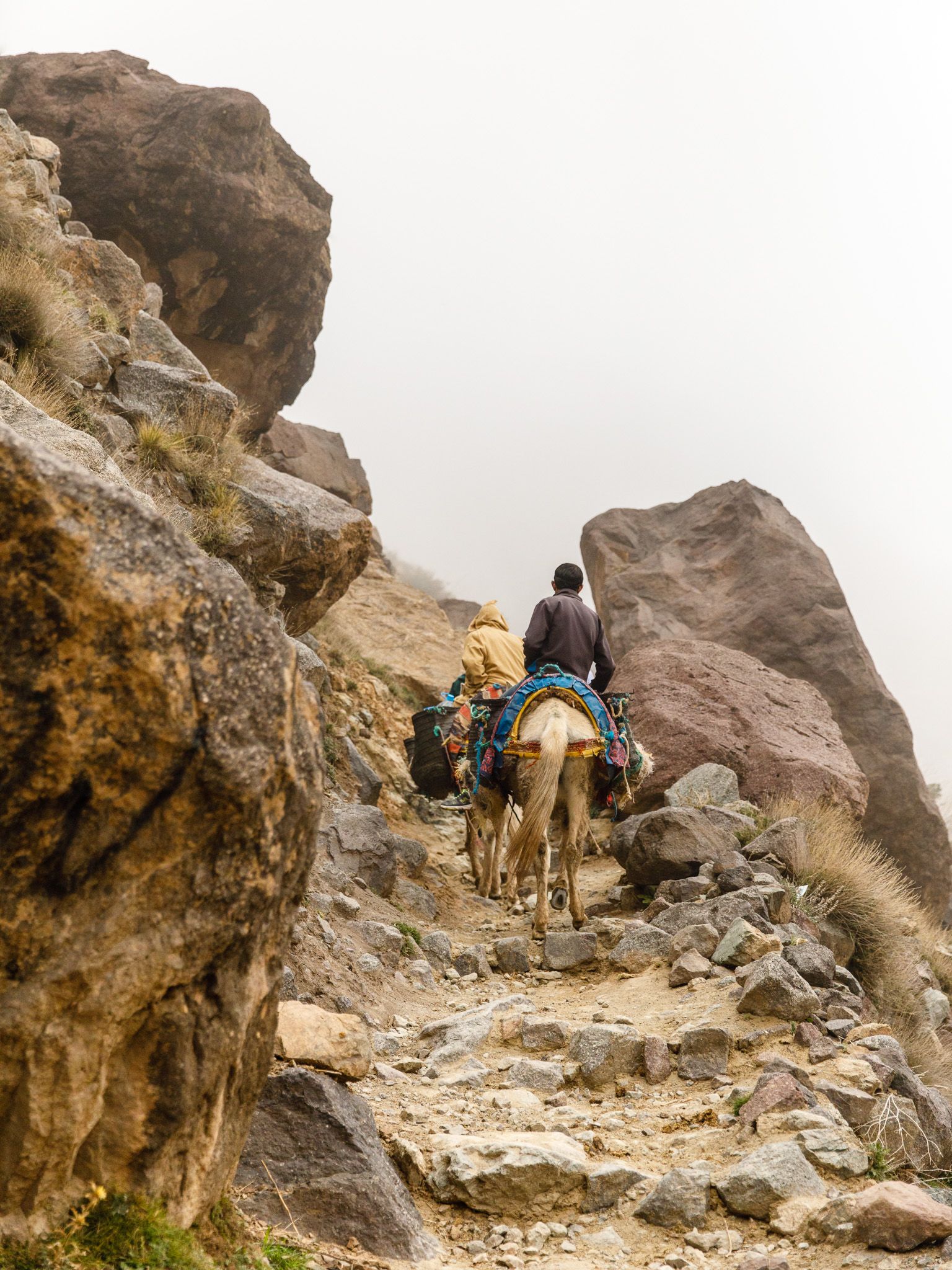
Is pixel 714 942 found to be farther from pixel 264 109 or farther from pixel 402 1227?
pixel 264 109

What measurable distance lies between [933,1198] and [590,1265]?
4.11ft

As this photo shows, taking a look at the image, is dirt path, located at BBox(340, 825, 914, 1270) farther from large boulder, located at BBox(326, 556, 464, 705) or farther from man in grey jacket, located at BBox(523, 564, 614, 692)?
large boulder, located at BBox(326, 556, 464, 705)

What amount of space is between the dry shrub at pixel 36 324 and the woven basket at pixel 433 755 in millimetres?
5989

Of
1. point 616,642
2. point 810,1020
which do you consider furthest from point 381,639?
point 810,1020

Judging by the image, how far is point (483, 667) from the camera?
38.3ft

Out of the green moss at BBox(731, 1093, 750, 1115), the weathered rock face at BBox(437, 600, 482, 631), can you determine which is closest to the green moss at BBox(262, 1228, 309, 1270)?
the green moss at BBox(731, 1093, 750, 1115)

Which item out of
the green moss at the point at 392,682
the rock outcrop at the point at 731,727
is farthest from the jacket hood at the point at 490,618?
the green moss at the point at 392,682

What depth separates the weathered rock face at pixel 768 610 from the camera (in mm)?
17266

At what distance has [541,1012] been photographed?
21.9ft

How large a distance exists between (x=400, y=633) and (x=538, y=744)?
468 inches

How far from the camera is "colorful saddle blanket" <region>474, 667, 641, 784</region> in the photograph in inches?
351

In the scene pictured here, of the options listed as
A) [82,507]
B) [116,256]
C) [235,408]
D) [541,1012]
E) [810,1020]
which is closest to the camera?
[82,507]

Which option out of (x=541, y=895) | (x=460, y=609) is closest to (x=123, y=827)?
(x=541, y=895)

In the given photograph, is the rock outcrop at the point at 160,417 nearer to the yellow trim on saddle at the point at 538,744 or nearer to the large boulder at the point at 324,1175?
the yellow trim on saddle at the point at 538,744
